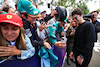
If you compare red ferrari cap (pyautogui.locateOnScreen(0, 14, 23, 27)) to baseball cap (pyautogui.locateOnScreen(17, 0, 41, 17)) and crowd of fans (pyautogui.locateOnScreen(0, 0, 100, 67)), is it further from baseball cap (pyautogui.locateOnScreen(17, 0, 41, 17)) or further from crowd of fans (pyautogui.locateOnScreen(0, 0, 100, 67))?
baseball cap (pyautogui.locateOnScreen(17, 0, 41, 17))

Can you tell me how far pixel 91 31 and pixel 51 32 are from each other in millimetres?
974

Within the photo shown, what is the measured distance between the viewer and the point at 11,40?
0.90 meters

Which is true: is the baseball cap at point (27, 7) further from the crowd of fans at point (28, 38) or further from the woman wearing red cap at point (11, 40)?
the woman wearing red cap at point (11, 40)

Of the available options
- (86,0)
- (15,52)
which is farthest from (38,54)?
(86,0)

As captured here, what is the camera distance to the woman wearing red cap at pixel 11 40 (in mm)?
801

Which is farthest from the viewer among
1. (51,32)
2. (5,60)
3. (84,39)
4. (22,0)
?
(84,39)

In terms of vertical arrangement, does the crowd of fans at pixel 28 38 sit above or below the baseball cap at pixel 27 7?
below

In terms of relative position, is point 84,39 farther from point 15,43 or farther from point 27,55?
point 15,43

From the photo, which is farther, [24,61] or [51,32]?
[51,32]

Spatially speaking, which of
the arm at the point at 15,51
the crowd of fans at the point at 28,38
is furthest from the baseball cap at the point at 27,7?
the arm at the point at 15,51

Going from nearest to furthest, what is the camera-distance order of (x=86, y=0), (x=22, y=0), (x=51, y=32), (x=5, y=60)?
(x=5, y=60), (x=22, y=0), (x=51, y=32), (x=86, y=0)

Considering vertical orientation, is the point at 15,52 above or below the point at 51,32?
below

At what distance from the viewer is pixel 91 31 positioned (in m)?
1.61

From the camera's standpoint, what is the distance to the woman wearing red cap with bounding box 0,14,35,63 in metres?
0.80
